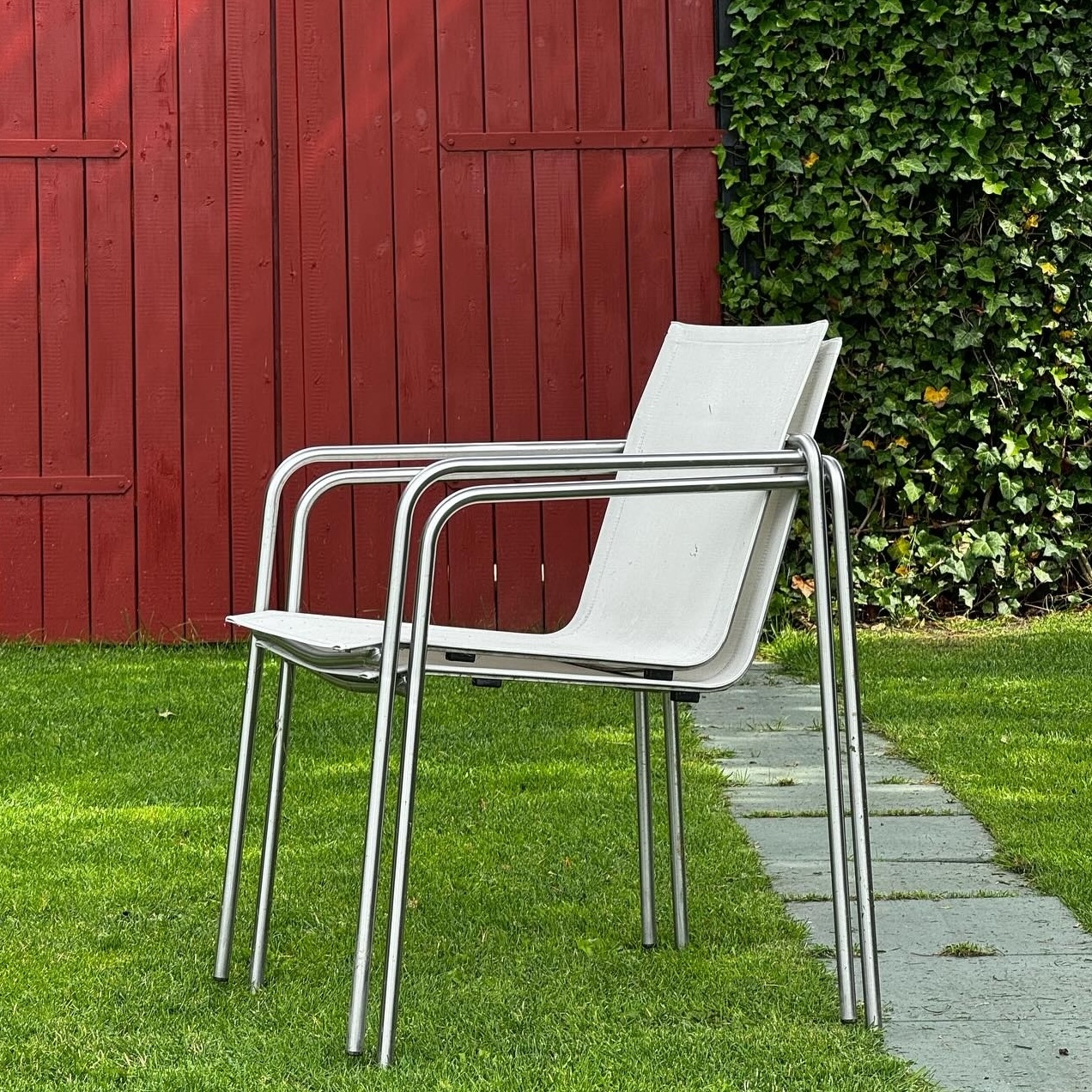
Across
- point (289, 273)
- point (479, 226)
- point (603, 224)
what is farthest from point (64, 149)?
point (603, 224)

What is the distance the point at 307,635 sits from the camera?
1794 millimetres

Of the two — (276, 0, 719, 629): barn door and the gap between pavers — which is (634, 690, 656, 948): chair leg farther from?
(276, 0, 719, 629): barn door

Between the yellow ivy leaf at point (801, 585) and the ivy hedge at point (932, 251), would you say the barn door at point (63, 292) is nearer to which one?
the ivy hedge at point (932, 251)

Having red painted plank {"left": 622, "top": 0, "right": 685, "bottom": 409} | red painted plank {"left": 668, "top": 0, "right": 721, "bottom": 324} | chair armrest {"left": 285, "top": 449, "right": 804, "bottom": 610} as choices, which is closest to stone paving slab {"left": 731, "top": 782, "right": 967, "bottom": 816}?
chair armrest {"left": 285, "top": 449, "right": 804, "bottom": 610}

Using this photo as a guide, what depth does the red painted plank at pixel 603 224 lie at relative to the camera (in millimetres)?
5109

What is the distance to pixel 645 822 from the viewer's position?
7.20 ft

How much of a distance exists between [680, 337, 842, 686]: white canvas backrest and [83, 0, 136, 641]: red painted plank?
3491 mm

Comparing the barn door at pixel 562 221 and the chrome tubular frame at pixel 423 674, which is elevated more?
the barn door at pixel 562 221

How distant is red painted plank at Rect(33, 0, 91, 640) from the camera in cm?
507

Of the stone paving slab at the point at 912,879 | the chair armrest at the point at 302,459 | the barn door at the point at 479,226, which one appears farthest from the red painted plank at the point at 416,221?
the chair armrest at the point at 302,459

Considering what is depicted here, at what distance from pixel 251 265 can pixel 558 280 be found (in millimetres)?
967

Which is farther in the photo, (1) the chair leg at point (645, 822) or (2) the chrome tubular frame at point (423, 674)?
(1) the chair leg at point (645, 822)

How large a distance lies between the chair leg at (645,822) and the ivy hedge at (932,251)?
9.86 feet

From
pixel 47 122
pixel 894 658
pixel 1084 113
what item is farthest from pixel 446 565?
pixel 1084 113
